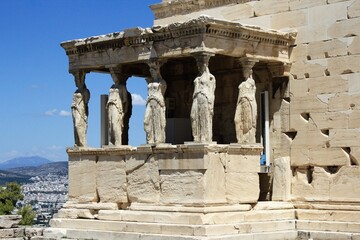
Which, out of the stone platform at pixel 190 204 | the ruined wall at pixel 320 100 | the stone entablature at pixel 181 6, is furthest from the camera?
the stone entablature at pixel 181 6

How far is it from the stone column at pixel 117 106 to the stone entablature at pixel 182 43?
0.40 metres

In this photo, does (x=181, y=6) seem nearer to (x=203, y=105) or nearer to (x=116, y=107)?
(x=116, y=107)

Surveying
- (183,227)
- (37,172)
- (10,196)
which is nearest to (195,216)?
(183,227)

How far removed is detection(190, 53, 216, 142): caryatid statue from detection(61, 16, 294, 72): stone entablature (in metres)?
0.37

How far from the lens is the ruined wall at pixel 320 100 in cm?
1812

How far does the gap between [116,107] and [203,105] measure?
241 cm

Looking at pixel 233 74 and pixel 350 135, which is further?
pixel 233 74

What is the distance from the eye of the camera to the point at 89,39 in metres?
19.8

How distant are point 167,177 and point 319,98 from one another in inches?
135

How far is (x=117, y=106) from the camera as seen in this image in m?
19.4

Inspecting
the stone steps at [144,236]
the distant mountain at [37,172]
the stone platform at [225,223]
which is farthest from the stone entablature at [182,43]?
the distant mountain at [37,172]

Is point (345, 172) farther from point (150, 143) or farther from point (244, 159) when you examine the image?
point (150, 143)

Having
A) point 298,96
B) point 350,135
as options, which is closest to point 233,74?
point 298,96

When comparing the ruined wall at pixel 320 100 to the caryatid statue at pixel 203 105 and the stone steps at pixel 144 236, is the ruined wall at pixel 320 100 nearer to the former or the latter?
the stone steps at pixel 144 236
